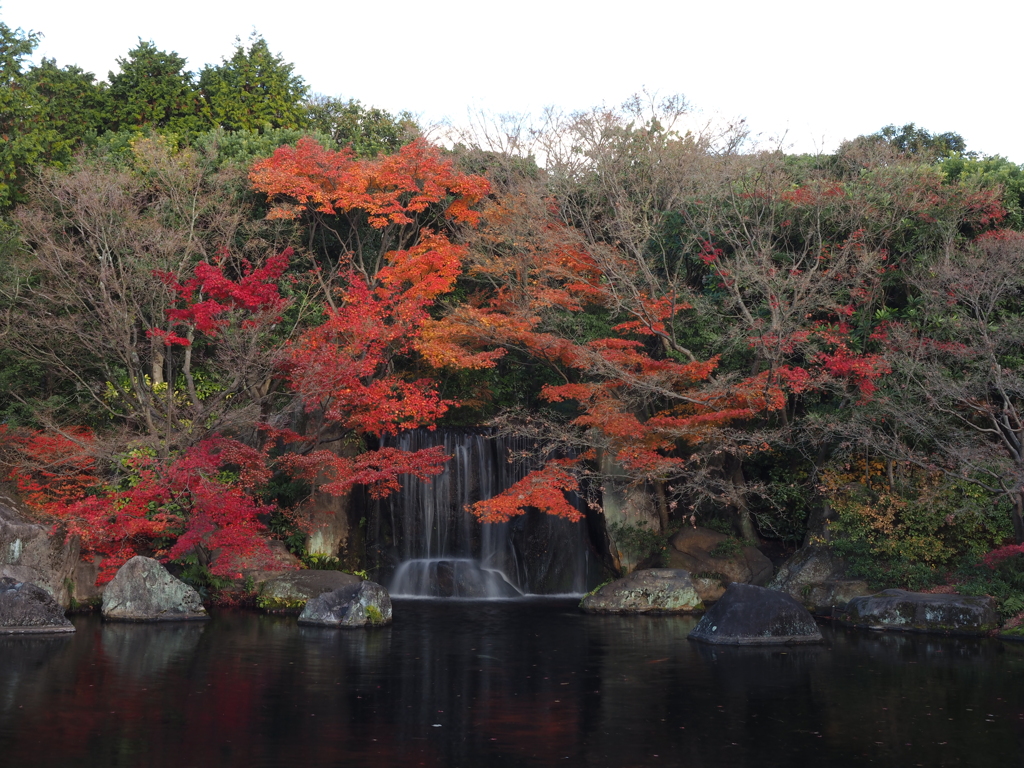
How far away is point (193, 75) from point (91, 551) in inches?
717

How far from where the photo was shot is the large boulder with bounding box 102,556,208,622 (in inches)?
692

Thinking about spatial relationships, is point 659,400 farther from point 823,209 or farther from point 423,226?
point 423,226

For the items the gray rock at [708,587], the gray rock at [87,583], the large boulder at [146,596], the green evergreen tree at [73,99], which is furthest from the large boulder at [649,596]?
the green evergreen tree at [73,99]

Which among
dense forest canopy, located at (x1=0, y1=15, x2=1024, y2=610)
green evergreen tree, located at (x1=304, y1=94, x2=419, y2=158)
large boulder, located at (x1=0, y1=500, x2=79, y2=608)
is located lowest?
large boulder, located at (x1=0, y1=500, x2=79, y2=608)

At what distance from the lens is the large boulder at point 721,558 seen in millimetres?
21641

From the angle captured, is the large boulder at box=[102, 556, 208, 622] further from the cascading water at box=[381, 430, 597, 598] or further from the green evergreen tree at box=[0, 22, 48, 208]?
the green evergreen tree at box=[0, 22, 48, 208]

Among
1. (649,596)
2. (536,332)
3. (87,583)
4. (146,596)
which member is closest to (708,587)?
(649,596)

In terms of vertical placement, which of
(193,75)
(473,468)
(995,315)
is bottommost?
(473,468)

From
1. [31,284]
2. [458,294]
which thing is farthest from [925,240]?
[31,284]

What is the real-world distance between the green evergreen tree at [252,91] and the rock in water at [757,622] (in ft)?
71.6

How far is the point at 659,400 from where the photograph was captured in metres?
22.4

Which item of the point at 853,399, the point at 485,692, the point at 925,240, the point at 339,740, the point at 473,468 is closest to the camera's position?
the point at 339,740

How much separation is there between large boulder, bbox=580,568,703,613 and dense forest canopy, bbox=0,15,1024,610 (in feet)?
5.93

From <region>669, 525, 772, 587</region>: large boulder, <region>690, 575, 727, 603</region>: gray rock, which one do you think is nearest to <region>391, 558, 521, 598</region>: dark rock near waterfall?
<region>669, 525, 772, 587</region>: large boulder
